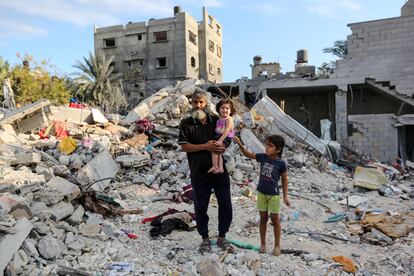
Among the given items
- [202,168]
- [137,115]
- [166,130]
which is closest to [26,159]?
[166,130]

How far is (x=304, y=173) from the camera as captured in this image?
8.92 metres

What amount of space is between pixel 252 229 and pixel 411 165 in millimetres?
9689

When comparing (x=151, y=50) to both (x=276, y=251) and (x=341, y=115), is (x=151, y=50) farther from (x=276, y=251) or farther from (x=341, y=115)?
(x=276, y=251)

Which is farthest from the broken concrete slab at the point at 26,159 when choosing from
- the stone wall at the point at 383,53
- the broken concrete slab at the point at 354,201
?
the stone wall at the point at 383,53

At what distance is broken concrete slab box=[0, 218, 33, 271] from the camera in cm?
301

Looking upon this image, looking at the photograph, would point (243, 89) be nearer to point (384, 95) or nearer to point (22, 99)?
point (384, 95)

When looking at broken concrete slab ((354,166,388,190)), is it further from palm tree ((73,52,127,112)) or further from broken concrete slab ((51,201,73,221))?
palm tree ((73,52,127,112))

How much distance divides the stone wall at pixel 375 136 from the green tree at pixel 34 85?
14.6m

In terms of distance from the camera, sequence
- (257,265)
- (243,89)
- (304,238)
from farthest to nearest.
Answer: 1. (243,89)
2. (304,238)
3. (257,265)

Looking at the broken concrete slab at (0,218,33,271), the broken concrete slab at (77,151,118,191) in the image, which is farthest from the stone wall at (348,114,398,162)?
the broken concrete slab at (0,218,33,271)

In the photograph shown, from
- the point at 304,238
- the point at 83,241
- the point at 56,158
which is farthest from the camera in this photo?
the point at 56,158

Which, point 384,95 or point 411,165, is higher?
point 384,95

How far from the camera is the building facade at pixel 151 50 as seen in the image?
30797 millimetres

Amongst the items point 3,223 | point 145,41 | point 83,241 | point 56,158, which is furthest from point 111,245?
point 145,41
